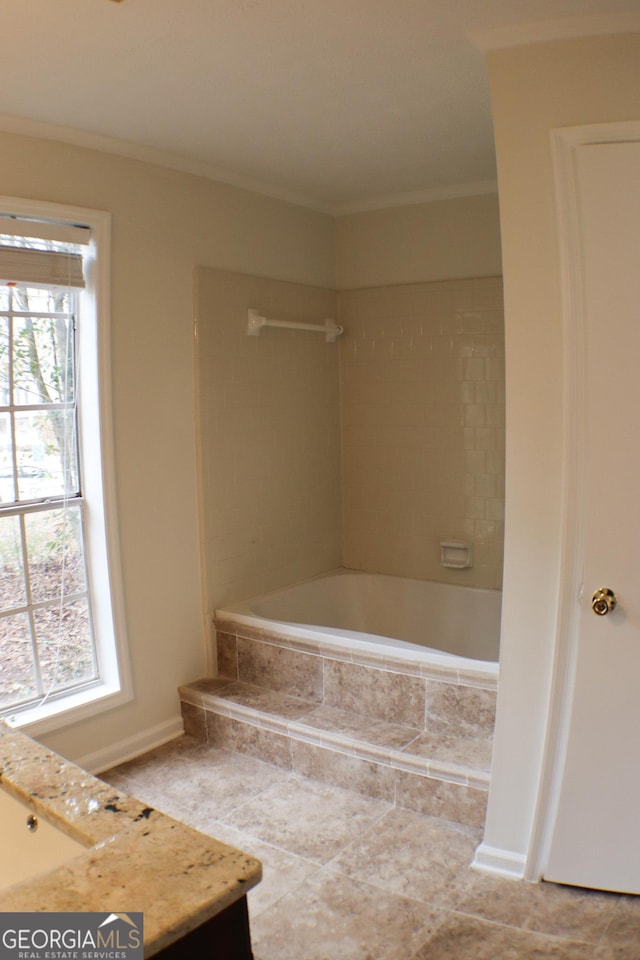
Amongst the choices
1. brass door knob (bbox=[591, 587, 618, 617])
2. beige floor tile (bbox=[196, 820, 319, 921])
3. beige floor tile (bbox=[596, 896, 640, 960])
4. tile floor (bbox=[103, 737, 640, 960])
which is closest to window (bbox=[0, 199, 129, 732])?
tile floor (bbox=[103, 737, 640, 960])

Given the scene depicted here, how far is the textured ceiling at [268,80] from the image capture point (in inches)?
83.1

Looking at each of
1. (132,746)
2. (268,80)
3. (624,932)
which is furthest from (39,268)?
(624,932)

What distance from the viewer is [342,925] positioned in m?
2.30

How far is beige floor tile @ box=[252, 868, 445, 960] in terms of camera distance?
2.19 meters

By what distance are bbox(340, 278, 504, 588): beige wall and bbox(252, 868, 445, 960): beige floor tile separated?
1.92m

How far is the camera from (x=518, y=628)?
2.48 metres

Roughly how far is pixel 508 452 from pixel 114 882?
1646 mm

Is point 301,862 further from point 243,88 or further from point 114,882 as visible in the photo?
point 243,88

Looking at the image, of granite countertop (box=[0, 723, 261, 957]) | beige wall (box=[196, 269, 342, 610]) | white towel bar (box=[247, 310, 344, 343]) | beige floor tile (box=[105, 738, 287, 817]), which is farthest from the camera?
white towel bar (box=[247, 310, 344, 343])

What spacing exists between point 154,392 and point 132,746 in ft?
4.85

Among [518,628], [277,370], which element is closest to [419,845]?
[518,628]

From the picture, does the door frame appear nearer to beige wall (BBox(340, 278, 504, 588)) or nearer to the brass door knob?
the brass door knob

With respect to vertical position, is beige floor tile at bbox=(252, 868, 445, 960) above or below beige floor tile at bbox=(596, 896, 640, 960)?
below

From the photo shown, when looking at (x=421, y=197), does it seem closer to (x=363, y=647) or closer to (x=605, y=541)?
(x=363, y=647)
